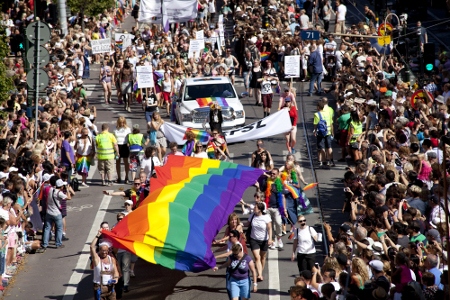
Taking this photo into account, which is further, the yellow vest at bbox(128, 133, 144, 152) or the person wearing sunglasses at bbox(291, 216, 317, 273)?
the yellow vest at bbox(128, 133, 144, 152)

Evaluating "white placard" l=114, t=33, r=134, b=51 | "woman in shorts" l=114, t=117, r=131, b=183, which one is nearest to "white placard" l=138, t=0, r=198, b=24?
"white placard" l=114, t=33, r=134, b=51

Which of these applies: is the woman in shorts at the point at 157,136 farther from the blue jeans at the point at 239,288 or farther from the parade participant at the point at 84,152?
the blue jeans at the point at 239,288

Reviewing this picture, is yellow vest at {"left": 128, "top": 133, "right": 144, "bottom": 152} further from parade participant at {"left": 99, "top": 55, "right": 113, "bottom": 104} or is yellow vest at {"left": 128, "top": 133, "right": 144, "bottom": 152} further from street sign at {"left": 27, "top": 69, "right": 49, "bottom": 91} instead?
parade participant at {"left": 99, "top": 55, "right": 113, "bottom": 104}

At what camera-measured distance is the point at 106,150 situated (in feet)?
79.6

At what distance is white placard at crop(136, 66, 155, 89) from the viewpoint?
102 ft

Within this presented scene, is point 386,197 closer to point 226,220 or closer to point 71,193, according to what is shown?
point 226,220

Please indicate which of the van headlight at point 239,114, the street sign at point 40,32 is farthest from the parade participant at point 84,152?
the van headlight at point 239,114

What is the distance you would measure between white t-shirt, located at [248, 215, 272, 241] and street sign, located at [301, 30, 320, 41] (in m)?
16.2

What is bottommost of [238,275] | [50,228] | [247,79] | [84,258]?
[84,258]

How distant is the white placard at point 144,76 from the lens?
31172 mm

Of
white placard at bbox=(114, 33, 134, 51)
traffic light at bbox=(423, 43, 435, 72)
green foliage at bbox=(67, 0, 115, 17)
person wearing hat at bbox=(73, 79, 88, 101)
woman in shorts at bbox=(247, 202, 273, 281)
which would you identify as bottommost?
woman in shorts at bbox=(247, 202, 273, 281)

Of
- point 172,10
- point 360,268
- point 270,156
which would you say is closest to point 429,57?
point 270,156

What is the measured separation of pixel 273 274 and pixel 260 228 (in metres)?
0.97

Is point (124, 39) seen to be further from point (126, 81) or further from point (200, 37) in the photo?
point (126, 81)
